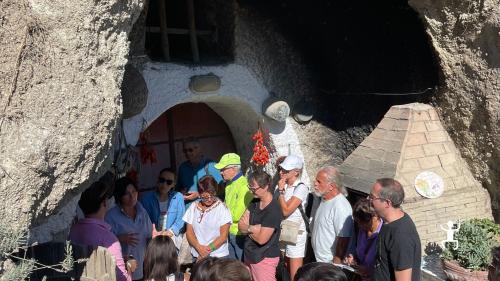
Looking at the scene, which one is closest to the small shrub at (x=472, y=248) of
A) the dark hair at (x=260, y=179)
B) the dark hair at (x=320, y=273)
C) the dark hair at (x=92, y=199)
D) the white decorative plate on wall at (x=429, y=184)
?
the white decorative plate on wall at (x=429, y=184)

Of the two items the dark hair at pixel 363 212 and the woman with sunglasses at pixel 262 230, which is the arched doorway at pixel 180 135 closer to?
the woman with sunglasses at pixel 262 230

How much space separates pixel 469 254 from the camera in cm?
409

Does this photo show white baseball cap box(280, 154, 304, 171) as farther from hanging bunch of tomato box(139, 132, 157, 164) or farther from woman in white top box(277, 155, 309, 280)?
hanging bunch of tomato box(139, 132, 157, 164)

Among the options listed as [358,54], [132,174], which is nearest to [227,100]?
[132,174]

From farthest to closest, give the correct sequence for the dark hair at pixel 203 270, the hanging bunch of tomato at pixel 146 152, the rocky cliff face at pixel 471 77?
the hanging bunch of tomato at pixel 146 152
the rocky cliff face at pixel 471 77
the dark hair at pixel 203 270

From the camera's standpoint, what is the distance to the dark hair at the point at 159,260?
10.1ft

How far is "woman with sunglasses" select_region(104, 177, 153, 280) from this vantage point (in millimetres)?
3758

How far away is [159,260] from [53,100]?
112cm

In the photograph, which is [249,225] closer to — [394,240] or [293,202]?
[293,202]

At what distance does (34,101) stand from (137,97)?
233cm

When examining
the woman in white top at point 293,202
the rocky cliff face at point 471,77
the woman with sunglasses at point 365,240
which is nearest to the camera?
the woman with sunglasses at point 365,240

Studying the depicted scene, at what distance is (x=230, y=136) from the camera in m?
6.18

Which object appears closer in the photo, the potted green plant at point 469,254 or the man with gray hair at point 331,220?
the man with gray hair at point 331,220

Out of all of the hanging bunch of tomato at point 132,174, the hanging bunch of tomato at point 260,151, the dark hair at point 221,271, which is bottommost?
the dark hair at point 221,271
